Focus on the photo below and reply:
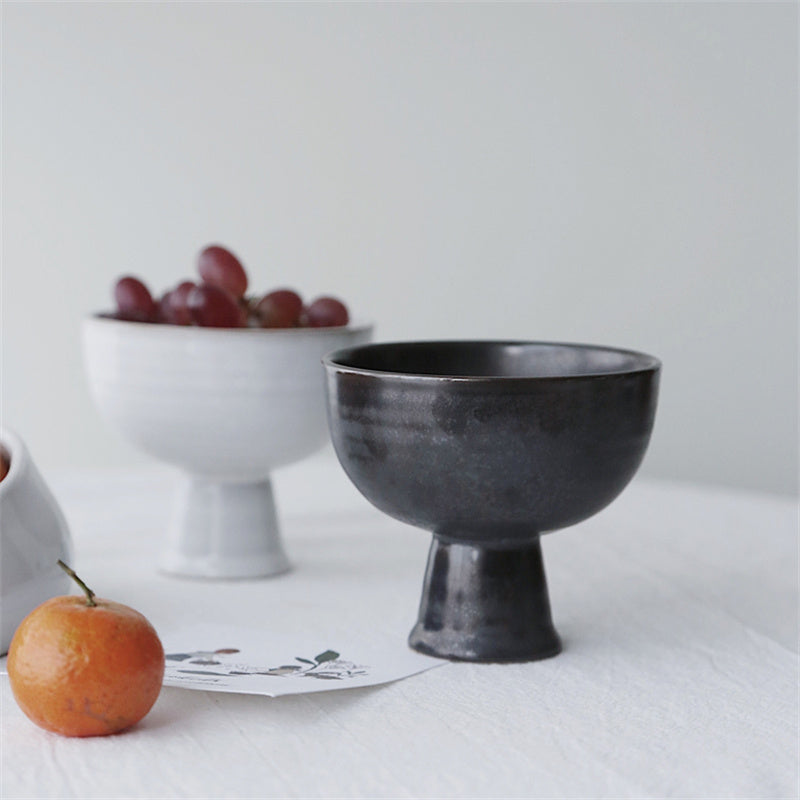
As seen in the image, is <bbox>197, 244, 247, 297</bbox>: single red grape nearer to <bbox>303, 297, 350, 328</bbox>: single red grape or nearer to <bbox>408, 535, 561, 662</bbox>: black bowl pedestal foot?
<bbox>303, 297, 350, 328</bbox>: single red grape

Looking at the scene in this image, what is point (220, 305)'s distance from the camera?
899mm

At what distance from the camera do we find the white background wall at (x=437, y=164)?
6.40 ft

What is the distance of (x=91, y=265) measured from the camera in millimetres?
2047

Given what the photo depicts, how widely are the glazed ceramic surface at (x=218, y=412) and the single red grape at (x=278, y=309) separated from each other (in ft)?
0.09

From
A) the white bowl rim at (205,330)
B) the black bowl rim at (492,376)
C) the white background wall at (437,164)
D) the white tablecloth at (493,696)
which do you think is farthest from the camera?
the white background wall at (437,164)

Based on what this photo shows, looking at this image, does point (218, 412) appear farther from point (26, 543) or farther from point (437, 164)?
point (437, 164)

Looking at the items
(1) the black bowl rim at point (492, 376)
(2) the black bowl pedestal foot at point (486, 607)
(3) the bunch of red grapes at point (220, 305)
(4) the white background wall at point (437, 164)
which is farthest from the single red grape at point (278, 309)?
(4) the white background wall at point (437, 164)

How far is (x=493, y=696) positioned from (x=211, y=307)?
1.23 ft

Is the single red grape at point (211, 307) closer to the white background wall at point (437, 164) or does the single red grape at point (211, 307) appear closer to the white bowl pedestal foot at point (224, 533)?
the white bowl pedestal foot at point (224, 533)

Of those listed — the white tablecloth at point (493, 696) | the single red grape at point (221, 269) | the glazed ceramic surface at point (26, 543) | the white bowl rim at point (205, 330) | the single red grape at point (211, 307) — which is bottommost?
the white tablecloth at point (493, 696)

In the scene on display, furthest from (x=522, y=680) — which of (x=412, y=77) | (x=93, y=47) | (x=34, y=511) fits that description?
(x=93, y=47)

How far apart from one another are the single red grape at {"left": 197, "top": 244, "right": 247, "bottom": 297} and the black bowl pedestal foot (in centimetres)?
30

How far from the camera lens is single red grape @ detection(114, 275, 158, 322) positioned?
3.09 ft

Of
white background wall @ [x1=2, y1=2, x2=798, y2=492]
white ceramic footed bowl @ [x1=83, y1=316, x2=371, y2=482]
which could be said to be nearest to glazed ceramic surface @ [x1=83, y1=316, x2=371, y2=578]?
white ceramic footed bowl @ [x1=83, y1=316, x2=371, y2=482]
